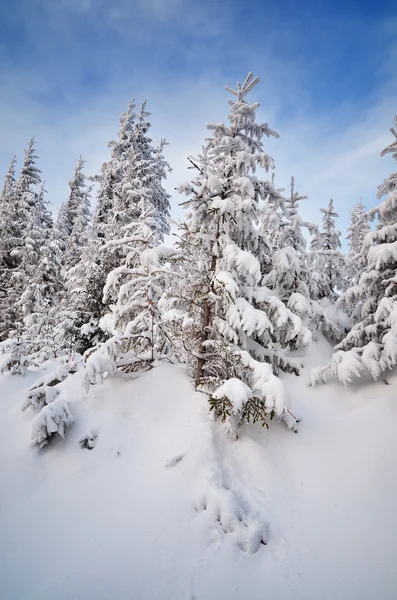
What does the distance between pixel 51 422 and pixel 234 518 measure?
4.65 meters

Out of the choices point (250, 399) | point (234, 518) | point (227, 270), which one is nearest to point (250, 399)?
point (250, 399)

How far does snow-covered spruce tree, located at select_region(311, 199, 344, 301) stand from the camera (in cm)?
1535

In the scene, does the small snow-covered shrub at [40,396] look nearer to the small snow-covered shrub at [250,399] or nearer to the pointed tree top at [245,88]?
the small snow-covered shrub at [250,399]

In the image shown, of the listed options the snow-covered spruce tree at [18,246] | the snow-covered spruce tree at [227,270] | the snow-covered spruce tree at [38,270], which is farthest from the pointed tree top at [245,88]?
the snow-covered spruce tree at [18,246]

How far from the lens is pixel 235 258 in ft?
26.9

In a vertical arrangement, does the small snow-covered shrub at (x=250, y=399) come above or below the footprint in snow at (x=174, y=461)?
above

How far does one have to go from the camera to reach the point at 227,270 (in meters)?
8.70

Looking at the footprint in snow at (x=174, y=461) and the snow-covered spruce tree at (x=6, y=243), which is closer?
the footprint in snow at (x=174, y=461)

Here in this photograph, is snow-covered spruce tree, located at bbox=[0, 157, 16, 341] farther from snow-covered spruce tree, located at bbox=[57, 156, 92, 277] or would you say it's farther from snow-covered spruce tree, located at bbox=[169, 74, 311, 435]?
snow-covered spruce tree, located at bbox=[169, 74, 311, 435]

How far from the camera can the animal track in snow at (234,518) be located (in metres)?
5.57

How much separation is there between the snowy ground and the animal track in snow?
0.09 ft

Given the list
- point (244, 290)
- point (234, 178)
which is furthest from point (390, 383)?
point (234, 178)

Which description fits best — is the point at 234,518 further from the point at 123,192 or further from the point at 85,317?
the point at 123,192

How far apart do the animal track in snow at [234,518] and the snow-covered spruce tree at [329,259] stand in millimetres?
11269
